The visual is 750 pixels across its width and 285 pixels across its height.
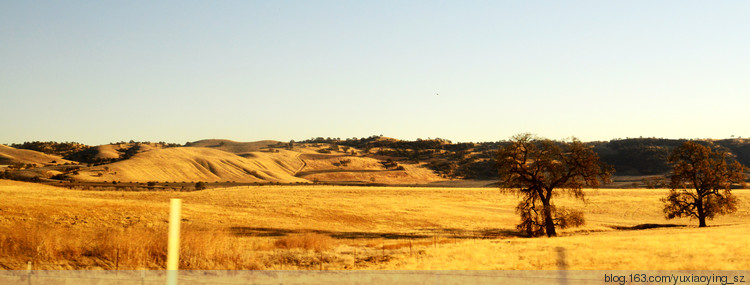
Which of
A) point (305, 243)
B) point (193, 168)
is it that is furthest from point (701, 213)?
point (193, 168)

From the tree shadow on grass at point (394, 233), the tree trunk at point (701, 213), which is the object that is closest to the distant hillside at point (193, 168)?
the tree shadow on grass at point (394, 233)

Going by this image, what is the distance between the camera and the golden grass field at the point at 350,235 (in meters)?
21.0

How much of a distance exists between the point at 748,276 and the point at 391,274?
1117cm

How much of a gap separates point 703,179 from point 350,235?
100 ft

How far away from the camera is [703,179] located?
47625mm

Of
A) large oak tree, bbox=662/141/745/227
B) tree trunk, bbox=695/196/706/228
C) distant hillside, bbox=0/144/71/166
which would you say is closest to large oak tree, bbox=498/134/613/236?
large oak tree, bbox=662/141/745/227

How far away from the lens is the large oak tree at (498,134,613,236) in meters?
41.5

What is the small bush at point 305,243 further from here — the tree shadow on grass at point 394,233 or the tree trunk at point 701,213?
the tree trunk at point 701,213

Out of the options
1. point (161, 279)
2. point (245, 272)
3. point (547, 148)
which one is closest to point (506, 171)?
point (547, 148)

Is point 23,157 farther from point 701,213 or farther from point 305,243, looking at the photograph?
point 701,213

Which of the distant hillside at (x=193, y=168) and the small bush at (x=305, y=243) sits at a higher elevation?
the distant hillside at (x=193, y=168)

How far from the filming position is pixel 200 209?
48.5 metres

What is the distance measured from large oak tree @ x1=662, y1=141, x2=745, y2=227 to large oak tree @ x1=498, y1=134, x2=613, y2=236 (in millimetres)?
9765

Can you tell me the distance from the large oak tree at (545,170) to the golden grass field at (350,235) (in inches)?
66.5
